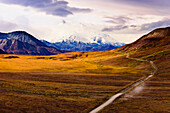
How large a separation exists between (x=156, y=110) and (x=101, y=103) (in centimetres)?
878

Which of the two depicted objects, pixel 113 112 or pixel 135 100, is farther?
pixel 135 100

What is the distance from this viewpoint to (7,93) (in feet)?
115

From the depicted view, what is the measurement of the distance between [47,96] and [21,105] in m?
6.88

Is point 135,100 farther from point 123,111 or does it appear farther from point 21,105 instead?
point 21,105

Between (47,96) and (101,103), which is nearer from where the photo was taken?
(101,103)

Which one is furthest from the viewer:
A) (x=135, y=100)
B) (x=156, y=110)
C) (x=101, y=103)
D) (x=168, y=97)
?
(x=168, y=97)

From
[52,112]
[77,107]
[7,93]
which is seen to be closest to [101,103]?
[77,107]

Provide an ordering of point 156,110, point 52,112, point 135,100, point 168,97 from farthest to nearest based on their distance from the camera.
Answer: point 168,97
point 135,100
point 156,110
point 52,112

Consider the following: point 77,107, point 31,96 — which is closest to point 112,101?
point 77,107

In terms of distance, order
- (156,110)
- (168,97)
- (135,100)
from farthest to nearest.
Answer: (168,97) < (135,100) < (156,110)

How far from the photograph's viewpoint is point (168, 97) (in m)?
36.4

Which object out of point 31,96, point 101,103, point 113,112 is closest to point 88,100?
point 101,103

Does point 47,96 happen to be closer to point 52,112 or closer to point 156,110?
point 52,112

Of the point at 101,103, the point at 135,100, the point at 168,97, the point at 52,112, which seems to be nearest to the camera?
the point at 52,112
